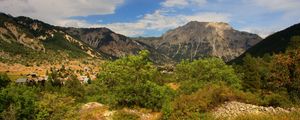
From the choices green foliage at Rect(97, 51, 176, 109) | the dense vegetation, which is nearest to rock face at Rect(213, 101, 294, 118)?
the dense vegetation

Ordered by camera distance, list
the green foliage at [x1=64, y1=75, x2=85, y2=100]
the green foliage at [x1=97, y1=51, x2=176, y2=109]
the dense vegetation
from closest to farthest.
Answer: the dense vegetation, the green foliage at [x1=97, y1=51, x2=176, y2=109], the green foliage at [x1=64, y1=75, x2=85, y2=100]

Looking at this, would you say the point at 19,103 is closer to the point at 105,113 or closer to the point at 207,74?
the point at 105,113

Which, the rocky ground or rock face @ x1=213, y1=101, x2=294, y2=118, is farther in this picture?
the rocky ground

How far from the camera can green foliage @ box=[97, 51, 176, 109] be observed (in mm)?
47469

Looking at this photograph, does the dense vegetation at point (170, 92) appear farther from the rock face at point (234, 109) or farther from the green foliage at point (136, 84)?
the rock face at point (234, 109)

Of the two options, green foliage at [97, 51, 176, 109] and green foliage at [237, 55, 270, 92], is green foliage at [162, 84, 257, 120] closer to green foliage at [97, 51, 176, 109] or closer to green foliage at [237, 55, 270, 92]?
green foliage at [97, 51, 176, 109]

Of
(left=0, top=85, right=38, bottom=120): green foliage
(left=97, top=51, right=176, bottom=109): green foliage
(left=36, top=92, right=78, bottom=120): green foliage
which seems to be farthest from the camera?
(left=0, top=85, right=38, bottom=120): green foliage

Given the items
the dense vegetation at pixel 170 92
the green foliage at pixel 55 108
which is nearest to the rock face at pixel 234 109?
the dense vegetation at pixel 170 92

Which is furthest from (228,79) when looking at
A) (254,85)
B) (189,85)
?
(254,85)

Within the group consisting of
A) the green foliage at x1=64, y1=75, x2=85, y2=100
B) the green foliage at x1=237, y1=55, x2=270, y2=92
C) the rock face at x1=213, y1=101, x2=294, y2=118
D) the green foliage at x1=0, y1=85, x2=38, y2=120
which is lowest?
the green foliage at x1=64, y1=75, x2=85, y2=100

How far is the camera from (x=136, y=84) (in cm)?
4766

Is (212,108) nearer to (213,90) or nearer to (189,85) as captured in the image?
(213,90)

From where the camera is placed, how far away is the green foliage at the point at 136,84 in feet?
156

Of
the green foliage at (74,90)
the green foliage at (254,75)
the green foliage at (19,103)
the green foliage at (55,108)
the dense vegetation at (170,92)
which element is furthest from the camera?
the green foliage at (74,90)
